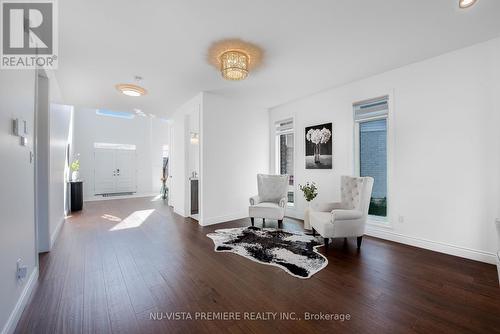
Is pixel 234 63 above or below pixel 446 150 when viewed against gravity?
above

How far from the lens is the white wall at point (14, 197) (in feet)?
5.11

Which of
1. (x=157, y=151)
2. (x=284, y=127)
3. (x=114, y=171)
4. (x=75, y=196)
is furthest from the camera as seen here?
(x=157, y=151)

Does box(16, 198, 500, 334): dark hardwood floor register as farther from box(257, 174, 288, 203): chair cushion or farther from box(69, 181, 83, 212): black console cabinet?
box(69, 181, 83, 212): black console cabinet

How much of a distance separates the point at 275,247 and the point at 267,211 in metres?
1.09

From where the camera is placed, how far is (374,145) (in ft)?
13.1

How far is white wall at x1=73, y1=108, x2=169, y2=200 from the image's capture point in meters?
8.59

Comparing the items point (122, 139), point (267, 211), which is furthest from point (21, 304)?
point (122, 139)

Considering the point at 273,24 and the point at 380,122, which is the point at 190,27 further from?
the point at 380,122

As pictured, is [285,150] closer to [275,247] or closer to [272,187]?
[272,187]

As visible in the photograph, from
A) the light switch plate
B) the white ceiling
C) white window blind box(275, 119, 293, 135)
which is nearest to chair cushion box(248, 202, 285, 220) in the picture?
white window blind box(275, 119, 293, 135)

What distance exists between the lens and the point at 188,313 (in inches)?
73.1

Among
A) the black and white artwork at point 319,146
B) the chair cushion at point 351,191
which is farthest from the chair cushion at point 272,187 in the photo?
the chair cushion at point 351,191

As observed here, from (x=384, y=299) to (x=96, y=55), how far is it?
15.2 feet

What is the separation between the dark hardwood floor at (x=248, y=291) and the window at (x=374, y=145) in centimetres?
88
